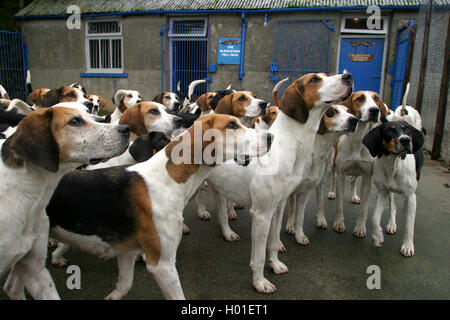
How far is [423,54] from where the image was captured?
8.76m

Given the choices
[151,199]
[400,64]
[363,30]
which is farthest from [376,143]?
[363,30]

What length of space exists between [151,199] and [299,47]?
10588mm

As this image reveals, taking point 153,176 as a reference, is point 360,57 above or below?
above

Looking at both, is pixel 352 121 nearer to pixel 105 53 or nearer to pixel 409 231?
pixel 409 231

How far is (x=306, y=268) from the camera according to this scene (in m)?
3.37

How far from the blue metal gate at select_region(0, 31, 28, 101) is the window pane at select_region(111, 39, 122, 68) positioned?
12.4 feet

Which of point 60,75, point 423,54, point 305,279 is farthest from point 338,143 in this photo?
point 60,75

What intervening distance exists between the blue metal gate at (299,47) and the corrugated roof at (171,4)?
0.60 metres

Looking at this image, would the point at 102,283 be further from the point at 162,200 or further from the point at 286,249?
the point at 286,249

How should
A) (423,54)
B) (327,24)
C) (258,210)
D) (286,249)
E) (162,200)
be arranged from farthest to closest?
(327,24), (423,54), (286,249), (258,210), (162,200)

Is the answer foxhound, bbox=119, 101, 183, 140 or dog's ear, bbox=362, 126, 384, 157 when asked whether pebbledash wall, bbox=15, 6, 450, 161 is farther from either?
foxhound, bbox=119, 101, 183, 140

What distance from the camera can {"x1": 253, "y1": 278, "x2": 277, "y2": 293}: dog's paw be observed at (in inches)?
115

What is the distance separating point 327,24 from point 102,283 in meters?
10.7

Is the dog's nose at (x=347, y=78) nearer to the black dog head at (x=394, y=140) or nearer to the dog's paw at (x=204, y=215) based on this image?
the black dog head at (x=394, y=140)
